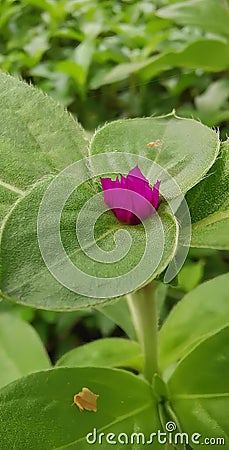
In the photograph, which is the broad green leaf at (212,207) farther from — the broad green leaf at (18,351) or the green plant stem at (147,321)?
the broad green leaf at (18,351)

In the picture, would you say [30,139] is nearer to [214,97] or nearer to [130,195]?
[130,195]

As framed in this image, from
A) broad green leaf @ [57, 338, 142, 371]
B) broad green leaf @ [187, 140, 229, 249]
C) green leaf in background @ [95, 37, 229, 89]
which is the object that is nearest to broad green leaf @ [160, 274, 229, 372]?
broad green leaf @ [57, 338, 142, 371]

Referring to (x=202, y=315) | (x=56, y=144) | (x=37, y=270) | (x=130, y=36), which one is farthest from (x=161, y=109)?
(x=37, y=270)

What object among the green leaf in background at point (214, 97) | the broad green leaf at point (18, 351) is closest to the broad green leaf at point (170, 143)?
the broad green leaf at point (18, 351)

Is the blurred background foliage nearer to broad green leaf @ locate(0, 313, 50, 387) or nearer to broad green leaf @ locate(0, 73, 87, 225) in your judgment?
broad green leaf @ locate(0, 313, 50, 387)

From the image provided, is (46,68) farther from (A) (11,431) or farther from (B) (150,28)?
(A) (11,431)

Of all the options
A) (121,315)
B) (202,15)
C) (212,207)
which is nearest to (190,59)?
(202,15)
